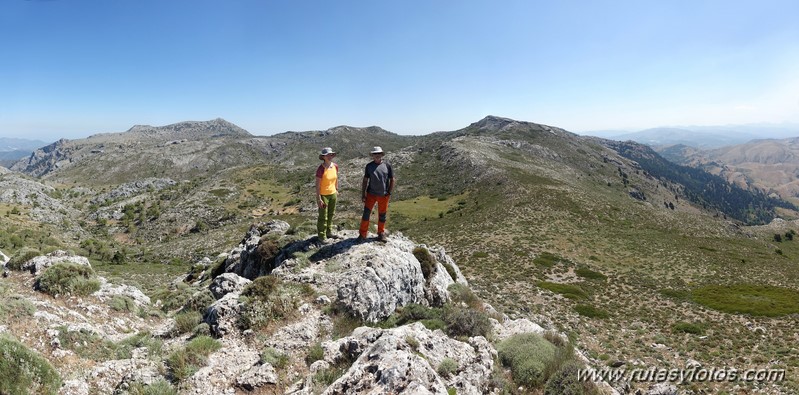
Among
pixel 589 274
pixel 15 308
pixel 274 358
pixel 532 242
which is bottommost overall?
pixel 589 274

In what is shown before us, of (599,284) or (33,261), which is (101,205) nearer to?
(33,261)

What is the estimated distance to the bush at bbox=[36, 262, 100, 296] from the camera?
13.3 m

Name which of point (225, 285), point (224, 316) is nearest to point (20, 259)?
point (225, 285)

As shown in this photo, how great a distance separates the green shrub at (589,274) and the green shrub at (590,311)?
374 inches

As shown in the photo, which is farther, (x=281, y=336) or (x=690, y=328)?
(x=690, y=328)

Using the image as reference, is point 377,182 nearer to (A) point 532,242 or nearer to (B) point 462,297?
(B) point 462,297

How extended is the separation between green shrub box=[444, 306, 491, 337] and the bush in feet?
45.1

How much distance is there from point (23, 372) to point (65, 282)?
28.3 feet

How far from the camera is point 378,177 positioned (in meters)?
14.1

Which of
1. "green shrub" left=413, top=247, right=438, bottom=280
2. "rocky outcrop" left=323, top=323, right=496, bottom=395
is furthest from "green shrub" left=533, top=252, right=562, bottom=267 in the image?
"rocky outcrop" left=323, top=323, right=496, bottom=395

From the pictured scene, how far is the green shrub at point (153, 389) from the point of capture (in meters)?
7.09

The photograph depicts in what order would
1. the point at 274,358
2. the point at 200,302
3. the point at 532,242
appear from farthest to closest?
the point at 532,242
the point at 200,302
the point at 274,358

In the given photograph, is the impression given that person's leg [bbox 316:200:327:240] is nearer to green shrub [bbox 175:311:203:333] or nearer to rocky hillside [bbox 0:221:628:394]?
rocky hillside [bbox 0:221:628:394]

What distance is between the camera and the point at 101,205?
4355 inches
